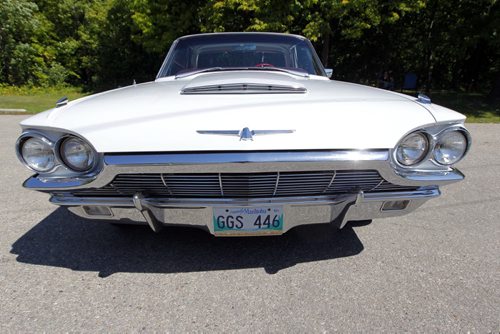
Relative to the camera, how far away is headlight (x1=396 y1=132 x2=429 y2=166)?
1.79m

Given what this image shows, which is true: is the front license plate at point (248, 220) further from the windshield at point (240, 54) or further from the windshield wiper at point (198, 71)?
the windshield at point (240, 54)

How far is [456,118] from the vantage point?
1802mm

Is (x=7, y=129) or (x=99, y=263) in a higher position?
(x=99, y=263)

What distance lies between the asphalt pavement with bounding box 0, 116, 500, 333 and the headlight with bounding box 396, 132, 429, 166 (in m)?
0.73

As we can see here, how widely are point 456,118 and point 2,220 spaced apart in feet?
11.8

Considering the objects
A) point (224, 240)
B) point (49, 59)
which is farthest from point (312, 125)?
point (49, 59)

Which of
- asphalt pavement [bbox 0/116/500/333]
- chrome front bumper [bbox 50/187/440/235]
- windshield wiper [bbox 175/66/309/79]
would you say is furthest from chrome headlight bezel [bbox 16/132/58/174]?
windshield wiper [bbox 175/66/309/79]

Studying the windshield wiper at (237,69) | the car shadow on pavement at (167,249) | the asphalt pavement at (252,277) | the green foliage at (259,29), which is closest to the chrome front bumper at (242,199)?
the car shadow on pavement at (167,249)

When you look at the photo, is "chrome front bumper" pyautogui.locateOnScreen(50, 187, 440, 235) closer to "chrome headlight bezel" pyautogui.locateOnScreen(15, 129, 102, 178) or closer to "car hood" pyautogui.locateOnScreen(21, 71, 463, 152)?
"chrome headlight bezel" pyautogui.locateOnScreen(15, 129, 102, 178)

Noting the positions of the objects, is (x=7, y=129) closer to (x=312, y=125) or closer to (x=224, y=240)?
(x=224, y=240)

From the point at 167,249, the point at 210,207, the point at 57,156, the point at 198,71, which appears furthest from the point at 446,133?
the point at 57,156

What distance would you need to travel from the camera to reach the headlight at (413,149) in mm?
1788

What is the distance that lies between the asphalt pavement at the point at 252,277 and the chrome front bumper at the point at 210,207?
40 cm

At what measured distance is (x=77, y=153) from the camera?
173cm
